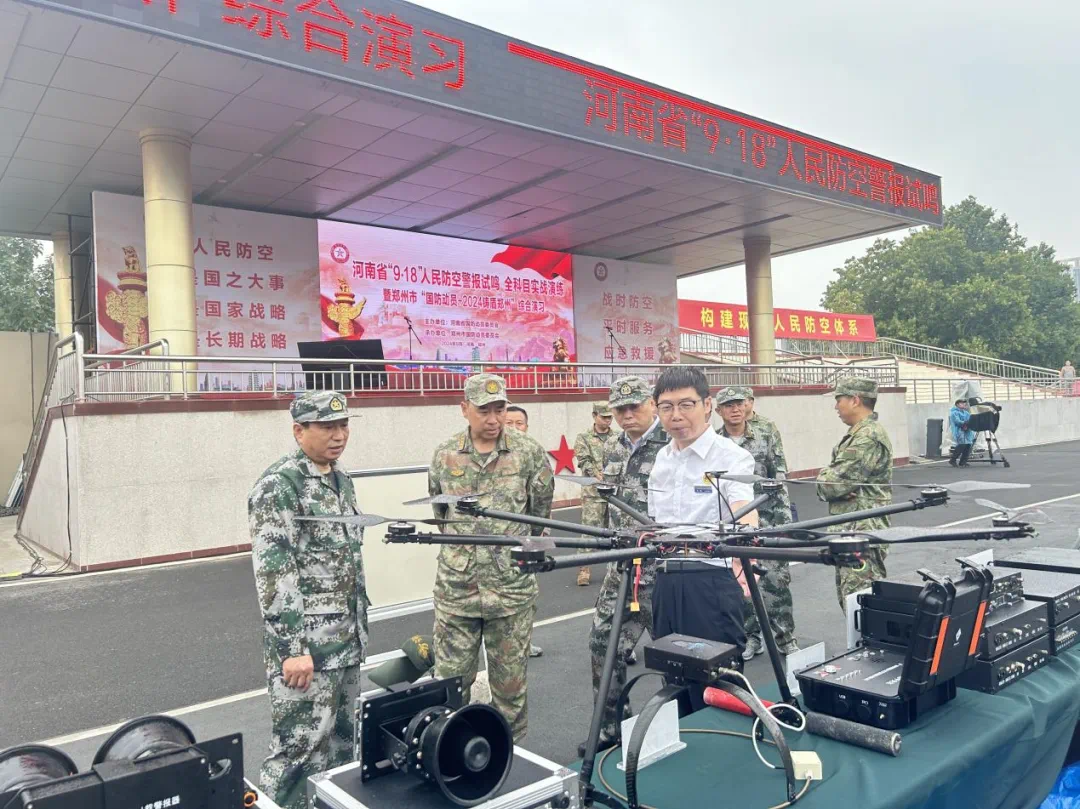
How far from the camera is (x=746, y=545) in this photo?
1.71m

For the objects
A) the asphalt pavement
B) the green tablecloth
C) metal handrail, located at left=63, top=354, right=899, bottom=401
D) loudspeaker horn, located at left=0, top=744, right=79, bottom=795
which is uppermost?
metal handrail, located at left=63, top=354, right=899, bottom=401

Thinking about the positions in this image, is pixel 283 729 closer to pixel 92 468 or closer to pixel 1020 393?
pixel 92 468

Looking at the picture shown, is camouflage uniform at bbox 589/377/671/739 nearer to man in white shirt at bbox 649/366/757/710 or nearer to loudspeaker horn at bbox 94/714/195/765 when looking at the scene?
man in white shirt at bbox 649/366/757/710

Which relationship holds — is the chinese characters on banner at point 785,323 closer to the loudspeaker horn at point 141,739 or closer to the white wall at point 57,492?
the white wall at point 57,492

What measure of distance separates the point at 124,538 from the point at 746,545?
9078 mm

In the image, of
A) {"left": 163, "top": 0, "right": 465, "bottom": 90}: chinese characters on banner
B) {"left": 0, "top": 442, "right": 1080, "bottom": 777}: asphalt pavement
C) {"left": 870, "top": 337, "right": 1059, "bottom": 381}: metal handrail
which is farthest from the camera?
{"left": 870, "top": 337, "right": 1059, "bottom": 381}: metal handrail

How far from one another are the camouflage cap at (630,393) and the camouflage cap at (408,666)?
1841mm

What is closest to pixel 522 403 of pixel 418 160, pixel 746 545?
pixel 418 160

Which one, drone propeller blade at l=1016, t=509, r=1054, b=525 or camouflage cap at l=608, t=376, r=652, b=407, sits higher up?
camouflage cap at l=608, t=376, r=652, b=407

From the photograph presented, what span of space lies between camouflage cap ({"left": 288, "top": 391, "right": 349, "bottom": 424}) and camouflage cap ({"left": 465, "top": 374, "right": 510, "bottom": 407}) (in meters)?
0.66

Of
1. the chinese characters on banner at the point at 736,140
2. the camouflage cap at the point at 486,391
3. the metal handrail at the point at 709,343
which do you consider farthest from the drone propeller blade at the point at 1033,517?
the metal handrail at the point at 709,343

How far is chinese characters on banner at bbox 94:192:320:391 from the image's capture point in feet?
41.9

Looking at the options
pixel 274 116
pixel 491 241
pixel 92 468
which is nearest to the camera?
pixel 92 468

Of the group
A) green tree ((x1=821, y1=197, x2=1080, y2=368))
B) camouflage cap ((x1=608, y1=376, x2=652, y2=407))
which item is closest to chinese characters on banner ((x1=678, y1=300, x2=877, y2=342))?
green tree ((x1=821, y1=197, x2=1080, y2=368))
